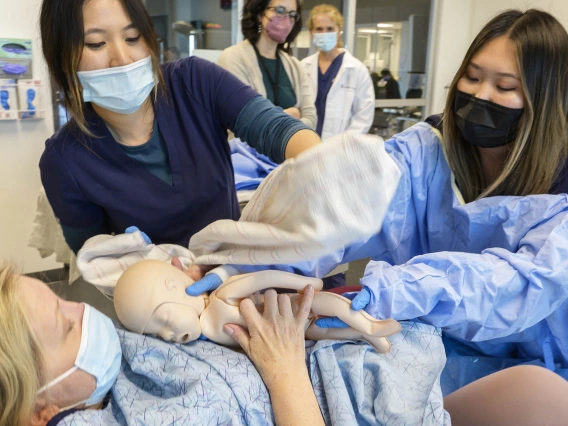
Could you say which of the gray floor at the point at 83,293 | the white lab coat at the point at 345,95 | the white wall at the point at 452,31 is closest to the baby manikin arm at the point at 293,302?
the gray floor at the point at 83,293

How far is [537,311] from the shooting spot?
1085 millimetres

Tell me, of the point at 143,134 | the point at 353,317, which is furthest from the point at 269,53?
the point at 353,317

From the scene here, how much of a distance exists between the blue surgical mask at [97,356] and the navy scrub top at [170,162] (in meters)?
0.43

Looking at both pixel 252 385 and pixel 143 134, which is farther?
pixel 143 134

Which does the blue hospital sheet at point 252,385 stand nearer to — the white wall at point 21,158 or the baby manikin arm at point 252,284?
the baby manikin arm at point 252,284

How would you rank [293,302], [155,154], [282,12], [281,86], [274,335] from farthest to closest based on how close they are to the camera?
[281,86] → [282,12] → [155,154] → [293,302] → [274,335]

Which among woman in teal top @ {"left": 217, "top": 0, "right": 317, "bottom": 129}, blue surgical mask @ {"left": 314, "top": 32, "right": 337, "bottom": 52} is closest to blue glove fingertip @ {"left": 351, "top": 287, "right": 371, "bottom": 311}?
woman in teal top @ {"left": 217, "top": 0, "right": 317, "bottom": 129}

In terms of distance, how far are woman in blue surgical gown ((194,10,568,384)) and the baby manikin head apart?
0.26 meters

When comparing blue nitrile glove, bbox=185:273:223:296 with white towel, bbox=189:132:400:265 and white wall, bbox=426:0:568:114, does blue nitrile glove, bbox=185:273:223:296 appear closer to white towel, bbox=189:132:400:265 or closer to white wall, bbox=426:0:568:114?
white towel, bbox=189:132:400:265

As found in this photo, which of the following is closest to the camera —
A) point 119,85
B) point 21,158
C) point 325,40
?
point 119,85

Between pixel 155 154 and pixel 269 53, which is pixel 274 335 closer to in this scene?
pixel 155 154

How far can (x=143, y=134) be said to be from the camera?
1355mm

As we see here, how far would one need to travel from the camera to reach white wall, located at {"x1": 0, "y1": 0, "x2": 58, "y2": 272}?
3023mm

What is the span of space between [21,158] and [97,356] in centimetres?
263
